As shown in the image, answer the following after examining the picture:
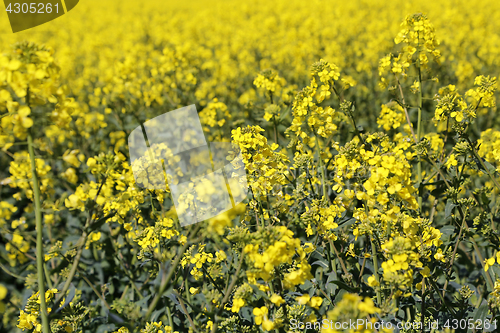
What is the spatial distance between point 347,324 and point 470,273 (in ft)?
8.15

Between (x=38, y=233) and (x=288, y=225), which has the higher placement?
(x=38, y=233)

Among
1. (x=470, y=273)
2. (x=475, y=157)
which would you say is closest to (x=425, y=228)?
(x=475, y=157)

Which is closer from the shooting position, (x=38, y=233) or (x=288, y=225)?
(x=38, y=233)

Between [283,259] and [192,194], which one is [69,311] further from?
[283,259]
